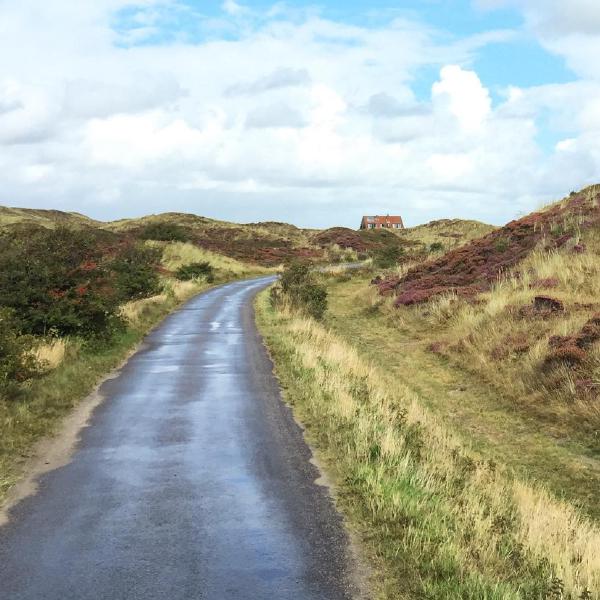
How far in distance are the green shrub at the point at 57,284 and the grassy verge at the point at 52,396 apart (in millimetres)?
761

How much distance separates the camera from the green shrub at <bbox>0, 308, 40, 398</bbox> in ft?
33.7

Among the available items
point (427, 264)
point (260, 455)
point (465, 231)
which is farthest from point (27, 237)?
point (465, 231)

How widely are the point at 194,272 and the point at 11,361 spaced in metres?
37.7

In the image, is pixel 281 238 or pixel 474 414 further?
pixel 281 238

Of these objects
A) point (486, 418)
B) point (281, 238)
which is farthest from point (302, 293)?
point (281, 238)

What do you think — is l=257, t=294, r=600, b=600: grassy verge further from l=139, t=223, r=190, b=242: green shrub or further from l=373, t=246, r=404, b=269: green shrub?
l=139, t=223, r=190, b=242: green shrub

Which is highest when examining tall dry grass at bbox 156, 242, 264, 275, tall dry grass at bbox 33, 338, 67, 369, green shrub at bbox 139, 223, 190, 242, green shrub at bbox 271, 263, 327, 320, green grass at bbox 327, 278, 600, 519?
green shrub at bbox 139, 223, 190, 242

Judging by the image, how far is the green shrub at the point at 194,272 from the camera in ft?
153

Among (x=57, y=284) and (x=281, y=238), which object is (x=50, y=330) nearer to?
(x=57, y=284)

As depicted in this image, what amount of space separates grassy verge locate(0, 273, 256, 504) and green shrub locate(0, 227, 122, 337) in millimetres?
761

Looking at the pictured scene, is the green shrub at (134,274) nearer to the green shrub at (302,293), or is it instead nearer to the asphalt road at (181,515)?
the green shrub at (302,293)

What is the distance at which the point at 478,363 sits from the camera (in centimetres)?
1495

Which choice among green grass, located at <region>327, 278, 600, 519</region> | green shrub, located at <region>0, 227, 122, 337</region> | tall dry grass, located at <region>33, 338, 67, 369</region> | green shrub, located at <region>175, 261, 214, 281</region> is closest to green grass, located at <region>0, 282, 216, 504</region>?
tall dry grass, located at <region>33, 338, 67, 369</region>

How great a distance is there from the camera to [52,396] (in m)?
10.7
